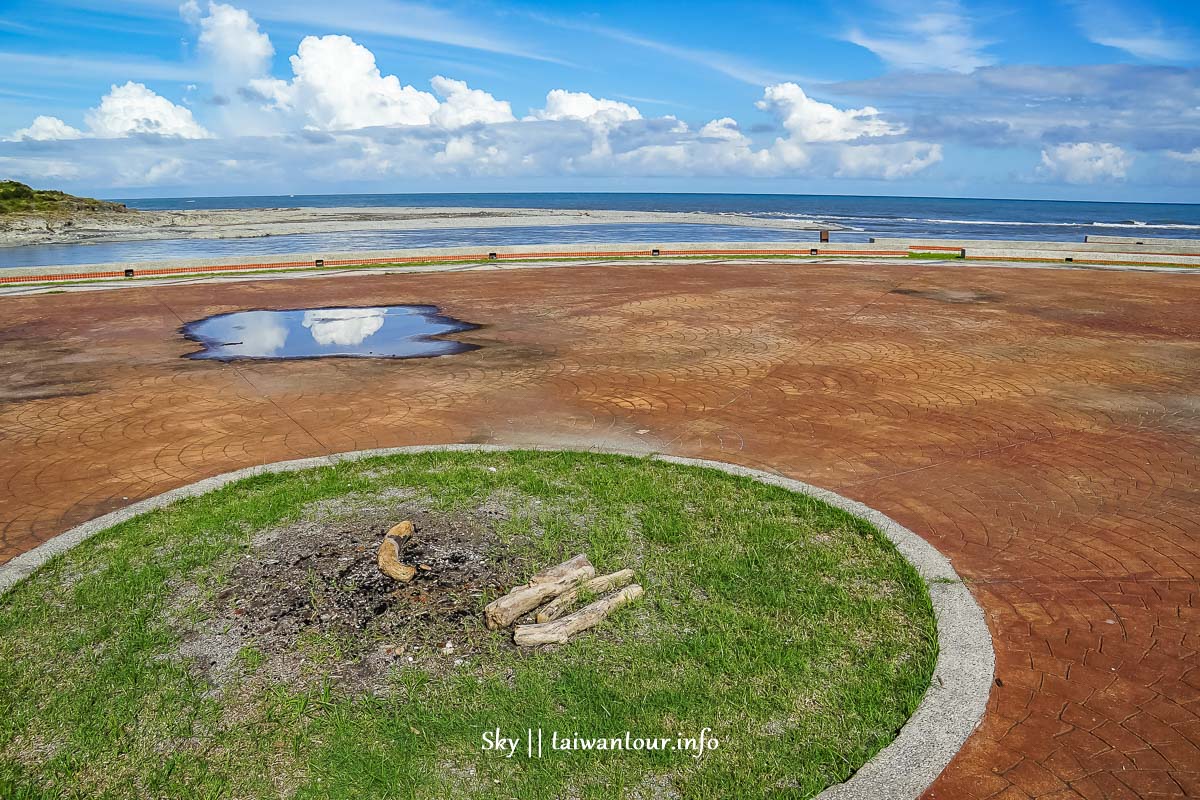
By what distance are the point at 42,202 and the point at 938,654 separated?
9089cm

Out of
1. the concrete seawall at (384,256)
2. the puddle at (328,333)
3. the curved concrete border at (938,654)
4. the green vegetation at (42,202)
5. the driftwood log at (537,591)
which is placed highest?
the green vegetation at (42,202)

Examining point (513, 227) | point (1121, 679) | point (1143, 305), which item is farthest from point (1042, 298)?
point (513, 227)

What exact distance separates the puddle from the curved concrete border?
590cm

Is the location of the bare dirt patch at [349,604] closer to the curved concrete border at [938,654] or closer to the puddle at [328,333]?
the curved concrete border at [938,654]

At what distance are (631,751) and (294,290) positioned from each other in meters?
19.8

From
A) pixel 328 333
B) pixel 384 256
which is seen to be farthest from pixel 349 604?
pixel 384 256

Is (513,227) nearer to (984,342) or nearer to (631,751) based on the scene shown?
(984,342)

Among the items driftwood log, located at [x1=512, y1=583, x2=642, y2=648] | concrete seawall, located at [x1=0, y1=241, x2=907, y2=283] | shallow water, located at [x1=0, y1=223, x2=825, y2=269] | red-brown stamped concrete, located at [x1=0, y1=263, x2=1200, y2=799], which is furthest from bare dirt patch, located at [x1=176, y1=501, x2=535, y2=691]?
shallow water, located at [x1=0, y1=223, x2=825, y2=269]

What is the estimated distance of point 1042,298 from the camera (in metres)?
18.5

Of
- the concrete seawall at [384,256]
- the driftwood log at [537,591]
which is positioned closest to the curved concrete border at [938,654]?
the driftwood log at [537,591]

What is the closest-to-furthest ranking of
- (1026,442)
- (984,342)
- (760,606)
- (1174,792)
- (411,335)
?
1. (1174,792)
2. (760,606)
3. (1026,442)
4. (984,342)
5. (411,335)

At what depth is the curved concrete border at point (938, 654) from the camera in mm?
3643

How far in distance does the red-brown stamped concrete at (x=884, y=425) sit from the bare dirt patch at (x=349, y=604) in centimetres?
234

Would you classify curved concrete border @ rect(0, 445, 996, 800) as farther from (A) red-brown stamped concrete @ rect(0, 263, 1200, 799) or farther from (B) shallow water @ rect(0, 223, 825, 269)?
(B) shallow water @ rect(0, 223, 825, 269)
